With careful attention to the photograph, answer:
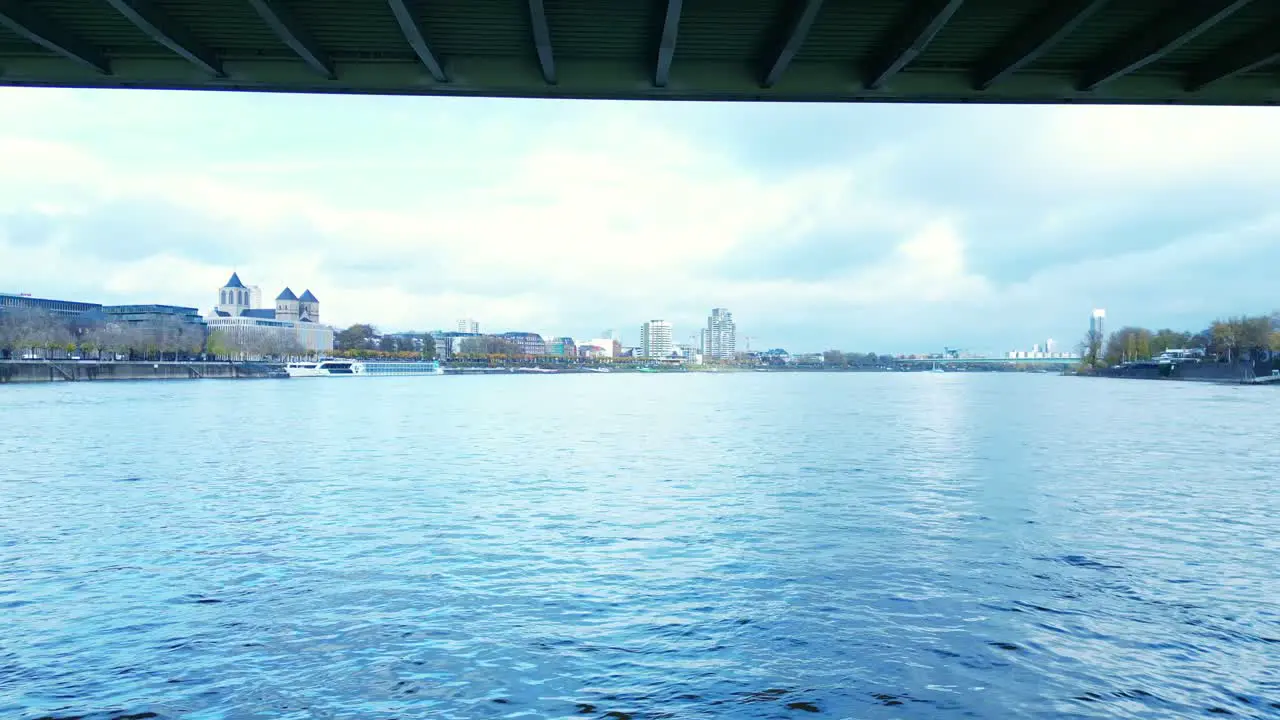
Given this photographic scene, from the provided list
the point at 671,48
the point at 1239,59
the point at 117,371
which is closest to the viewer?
the point at 671,48

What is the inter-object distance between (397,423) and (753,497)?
33.2 meters

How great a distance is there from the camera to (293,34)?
10.6m

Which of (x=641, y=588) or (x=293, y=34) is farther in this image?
(x=641, y=588)

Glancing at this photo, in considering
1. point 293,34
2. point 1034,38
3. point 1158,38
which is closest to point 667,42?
point 293,34

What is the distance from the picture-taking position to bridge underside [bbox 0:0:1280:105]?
10.6 m

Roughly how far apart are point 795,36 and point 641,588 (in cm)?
839

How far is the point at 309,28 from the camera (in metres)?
11.3

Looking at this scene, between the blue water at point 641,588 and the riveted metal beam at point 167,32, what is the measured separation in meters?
7.58

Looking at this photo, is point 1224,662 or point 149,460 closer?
point 1224,662

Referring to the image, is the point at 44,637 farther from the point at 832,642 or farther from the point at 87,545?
the point at 832,642

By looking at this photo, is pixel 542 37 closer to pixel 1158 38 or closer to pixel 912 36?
pixel 912 36

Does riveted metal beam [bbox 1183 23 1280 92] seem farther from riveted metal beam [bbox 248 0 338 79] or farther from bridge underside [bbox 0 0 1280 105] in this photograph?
riveted metal beam [bbox 248 0 338 79]

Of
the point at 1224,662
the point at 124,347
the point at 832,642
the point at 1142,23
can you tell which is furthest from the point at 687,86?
the point at 124,347

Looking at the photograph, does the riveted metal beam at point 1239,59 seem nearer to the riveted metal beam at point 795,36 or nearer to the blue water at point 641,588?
the riveted metal beam at point 795,36
